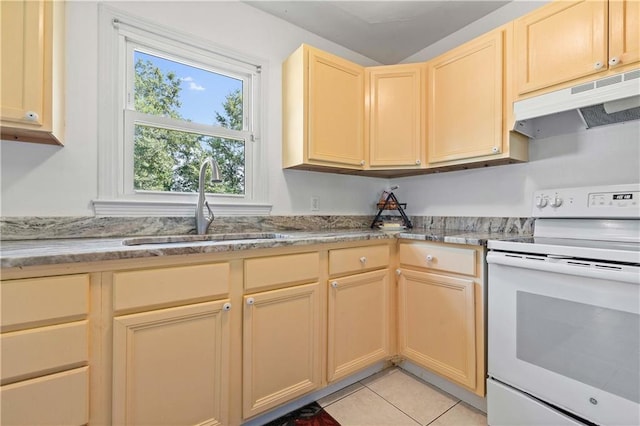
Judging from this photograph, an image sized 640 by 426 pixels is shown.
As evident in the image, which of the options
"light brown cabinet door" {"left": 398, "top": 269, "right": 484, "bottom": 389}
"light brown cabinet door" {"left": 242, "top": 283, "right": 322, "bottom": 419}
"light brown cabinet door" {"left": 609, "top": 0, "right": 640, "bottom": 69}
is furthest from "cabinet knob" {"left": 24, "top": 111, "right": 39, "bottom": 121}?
"light brown cabinet door" {"left": 609, "top": 0, "right": 640, "bottom": 69}

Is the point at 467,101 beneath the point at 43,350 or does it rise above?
above

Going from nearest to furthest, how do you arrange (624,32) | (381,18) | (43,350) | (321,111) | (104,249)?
(43,350) → (104,249) → (624,32) → (321,111) → (381,18)

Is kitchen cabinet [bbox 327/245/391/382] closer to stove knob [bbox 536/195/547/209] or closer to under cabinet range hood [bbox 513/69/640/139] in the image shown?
stove knob [bbox 536/195/547/209]

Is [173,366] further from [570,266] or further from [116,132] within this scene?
[570,266]

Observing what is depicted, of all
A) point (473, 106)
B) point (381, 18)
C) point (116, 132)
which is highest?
point (381, 18)

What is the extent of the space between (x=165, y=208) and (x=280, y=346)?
101 centimetres

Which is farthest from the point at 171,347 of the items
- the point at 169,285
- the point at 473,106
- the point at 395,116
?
the point at 473,106

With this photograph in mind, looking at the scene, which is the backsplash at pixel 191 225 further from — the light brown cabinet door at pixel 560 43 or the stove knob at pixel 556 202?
the light brown cabinet door at pixel 560 43

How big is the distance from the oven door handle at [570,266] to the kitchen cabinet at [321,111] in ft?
3.75

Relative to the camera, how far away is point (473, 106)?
181cm

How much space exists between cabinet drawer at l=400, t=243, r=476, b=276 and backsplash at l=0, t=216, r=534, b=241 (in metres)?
0.56

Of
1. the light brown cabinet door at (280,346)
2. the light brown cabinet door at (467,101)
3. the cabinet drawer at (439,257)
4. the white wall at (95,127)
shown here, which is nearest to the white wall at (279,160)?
the white wall at (95,127)

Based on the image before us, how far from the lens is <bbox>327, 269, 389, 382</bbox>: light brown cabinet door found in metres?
1.58

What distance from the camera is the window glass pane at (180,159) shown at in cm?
165
